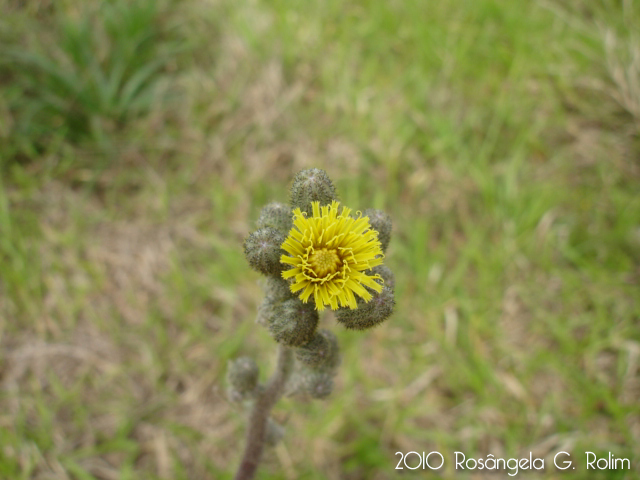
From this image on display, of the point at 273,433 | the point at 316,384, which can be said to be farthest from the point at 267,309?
the point at 273,433

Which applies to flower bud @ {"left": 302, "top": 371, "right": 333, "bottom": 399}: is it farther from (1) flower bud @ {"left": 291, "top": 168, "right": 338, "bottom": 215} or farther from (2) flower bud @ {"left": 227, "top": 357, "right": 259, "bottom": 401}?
(1) flower bud @ {"left": 291, "top": 168, "right": 338, "bottom": 215}

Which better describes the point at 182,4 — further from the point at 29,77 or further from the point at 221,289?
the point at 221,289

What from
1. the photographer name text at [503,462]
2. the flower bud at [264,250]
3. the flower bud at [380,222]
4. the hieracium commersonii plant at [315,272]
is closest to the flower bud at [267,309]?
the hieracium commersonii plant at [315,272]

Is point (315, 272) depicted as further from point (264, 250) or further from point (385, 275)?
point (385, 275)

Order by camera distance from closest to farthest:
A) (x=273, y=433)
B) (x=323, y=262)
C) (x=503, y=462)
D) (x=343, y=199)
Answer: (x=323, y=262), (x=273, y=433), (x=503, y=462), (x=343, y=199)

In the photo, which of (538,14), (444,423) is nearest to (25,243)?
(444,423)
